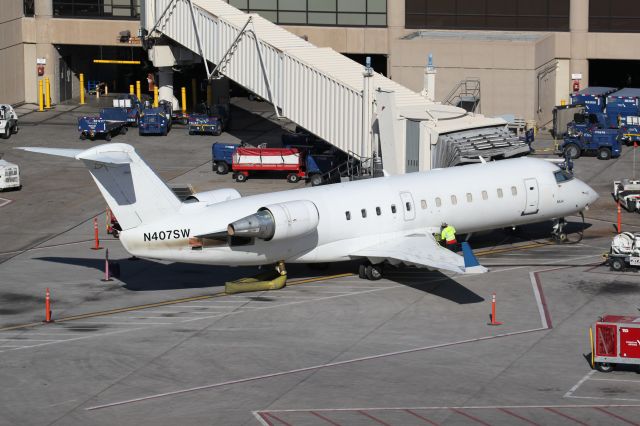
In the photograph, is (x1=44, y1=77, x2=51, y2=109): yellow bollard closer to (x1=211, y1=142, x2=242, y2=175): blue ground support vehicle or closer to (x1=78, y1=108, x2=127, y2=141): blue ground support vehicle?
(x1=78, y1=108, x2=127, y2=141): blue ground support vehicle

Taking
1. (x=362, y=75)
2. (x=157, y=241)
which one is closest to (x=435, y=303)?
(x=157, y=241)

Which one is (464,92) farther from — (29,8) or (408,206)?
(408,206)

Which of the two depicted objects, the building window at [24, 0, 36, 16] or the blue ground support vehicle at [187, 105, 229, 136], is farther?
the building window at [24, 0, 36, 16]

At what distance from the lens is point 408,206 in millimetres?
48094

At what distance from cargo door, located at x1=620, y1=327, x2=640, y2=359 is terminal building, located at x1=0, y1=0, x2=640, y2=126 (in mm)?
43621

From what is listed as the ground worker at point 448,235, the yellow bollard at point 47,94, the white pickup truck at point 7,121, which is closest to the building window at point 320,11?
the yellow bollard at point 47,94

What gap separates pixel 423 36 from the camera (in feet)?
273

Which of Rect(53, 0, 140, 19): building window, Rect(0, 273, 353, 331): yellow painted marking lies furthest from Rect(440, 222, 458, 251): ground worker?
Rect(53, 0, 140, 19): building window

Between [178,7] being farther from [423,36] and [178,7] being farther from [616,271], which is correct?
[616,271]

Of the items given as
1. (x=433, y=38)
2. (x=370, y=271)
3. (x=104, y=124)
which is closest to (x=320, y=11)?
(x=433, y=38)

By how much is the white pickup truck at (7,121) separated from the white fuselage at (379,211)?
35.1m

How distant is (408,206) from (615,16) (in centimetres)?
3993

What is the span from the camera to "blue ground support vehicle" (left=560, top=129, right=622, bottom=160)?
71062 millimetres

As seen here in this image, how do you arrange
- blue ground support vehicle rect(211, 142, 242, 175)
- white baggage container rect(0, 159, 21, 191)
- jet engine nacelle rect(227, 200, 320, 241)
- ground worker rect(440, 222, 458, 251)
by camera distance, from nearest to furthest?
jet engine nacelle rect(227, 200, 320, 241), ground worker rect(440, 222, 458, 251), white baggage container rect(0, 159, 21, 191), blue ground support vehicle rect(211, 142, 242, 175)
